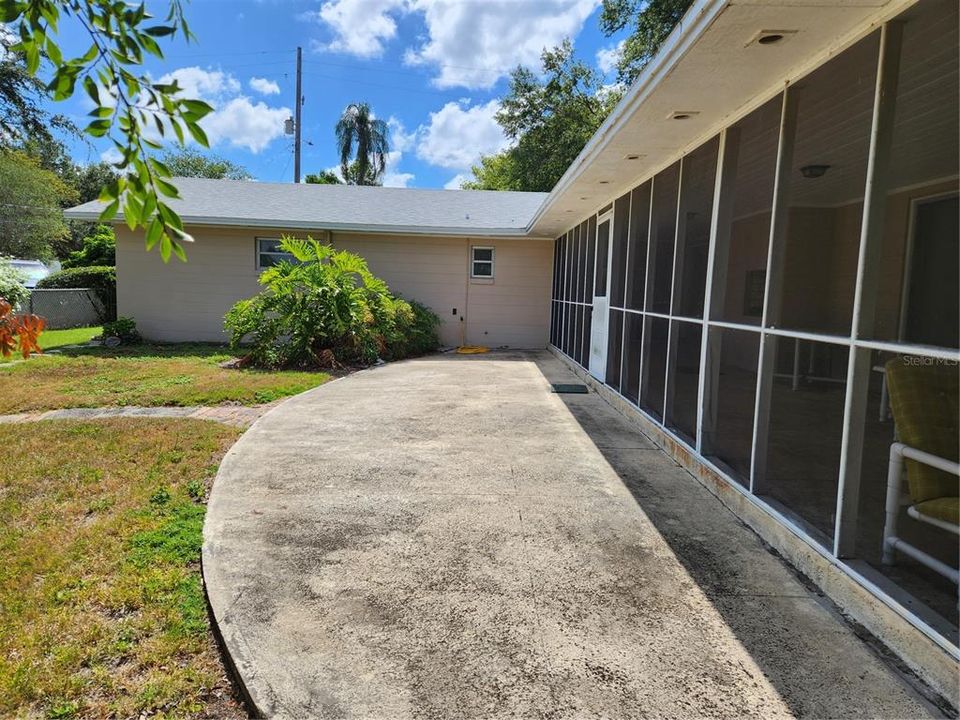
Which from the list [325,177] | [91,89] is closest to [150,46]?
[91,89]

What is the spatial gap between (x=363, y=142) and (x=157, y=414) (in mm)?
29779

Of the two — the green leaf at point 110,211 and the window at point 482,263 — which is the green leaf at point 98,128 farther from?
the window at point 482,263

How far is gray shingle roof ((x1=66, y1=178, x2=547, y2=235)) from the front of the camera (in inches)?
504

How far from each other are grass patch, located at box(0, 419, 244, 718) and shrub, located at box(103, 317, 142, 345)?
8351mm

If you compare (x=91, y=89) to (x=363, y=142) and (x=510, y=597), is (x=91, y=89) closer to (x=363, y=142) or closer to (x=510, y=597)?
(x=510, y=597)

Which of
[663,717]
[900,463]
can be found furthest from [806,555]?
[663,717]

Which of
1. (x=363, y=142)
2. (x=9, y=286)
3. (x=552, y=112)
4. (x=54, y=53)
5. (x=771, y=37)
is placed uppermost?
(x=363, y=142)

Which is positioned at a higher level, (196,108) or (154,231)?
(196,108)

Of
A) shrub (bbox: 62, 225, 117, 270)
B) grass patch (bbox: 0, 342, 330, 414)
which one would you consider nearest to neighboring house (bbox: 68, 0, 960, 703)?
grass patch (bbox: 0, 342, 330, 414)

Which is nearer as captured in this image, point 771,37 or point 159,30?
point 159,30

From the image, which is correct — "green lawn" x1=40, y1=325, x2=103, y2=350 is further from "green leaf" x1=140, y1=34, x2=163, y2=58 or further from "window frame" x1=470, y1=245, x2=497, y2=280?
"green leaf" x1=140, y1=34, x2=163, y2=58

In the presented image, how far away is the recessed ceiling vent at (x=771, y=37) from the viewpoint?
2900 mm

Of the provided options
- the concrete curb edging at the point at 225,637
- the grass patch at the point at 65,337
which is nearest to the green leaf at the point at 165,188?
the concrete curb edging at the point at 225,637

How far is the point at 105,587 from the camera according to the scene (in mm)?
2682
